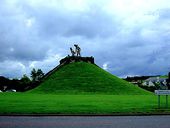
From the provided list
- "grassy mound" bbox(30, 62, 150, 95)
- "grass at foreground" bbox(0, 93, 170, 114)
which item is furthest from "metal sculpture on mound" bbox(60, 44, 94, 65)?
"grass at foreground" bbox(0, 93, 170, 114)

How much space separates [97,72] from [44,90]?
17793 millimetres

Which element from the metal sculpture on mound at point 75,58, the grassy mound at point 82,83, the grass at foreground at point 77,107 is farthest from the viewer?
the metal sculpture on mound at point 75,58

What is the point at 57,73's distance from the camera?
78.9m

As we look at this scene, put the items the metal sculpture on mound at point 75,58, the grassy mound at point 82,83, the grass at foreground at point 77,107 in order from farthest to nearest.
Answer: the metal sculpture on mound at point 75,58, the grassy mound at point 82,83, the grass at foreground at point 77,107

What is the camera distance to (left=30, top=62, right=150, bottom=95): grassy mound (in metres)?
63.8

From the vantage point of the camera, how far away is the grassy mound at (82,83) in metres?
63.8

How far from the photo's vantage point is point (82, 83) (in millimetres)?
68750

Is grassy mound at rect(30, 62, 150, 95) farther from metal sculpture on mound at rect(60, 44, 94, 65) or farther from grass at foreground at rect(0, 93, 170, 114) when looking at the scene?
grass at foreground at rect(0, 93, 170, 114)

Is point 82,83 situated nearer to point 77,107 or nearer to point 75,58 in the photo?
point 75,58

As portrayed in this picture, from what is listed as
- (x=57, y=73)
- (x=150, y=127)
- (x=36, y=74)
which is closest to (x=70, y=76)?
(x=57, y=73)

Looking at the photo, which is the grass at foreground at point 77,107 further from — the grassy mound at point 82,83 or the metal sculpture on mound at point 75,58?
the metal sculpture on mound at point 75,58

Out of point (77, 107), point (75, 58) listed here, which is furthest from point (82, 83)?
point (77, 107)

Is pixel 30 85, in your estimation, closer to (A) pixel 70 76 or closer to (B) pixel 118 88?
(A) pixel 70 76

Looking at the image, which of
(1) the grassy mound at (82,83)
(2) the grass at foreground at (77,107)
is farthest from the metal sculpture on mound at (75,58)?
(2) the grass at foreground at (77,107)
